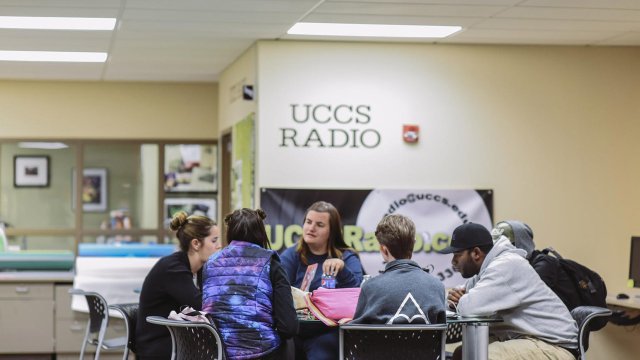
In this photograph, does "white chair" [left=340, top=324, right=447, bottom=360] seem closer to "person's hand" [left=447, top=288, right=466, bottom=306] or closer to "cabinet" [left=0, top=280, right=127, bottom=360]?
"person's hand" [left=447, top=288, right=466, bottom=306]

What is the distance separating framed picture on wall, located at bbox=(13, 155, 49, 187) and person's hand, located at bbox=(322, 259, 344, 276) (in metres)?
6.73

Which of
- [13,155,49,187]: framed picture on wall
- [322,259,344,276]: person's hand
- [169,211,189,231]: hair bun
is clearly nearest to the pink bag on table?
[322,259,344,276]: person's hand

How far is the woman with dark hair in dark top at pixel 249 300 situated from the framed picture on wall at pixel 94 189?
24.6 feet

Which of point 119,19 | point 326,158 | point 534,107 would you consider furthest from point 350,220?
point 119,19

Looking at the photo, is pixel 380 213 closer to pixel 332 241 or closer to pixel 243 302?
pixel 332 241

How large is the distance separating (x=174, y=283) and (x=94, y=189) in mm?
7015

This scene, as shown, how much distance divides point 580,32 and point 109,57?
4.15 m

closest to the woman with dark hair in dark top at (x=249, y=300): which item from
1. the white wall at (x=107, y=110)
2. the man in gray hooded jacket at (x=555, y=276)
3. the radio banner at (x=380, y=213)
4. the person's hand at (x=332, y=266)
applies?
the person's hand at (x=332, y=266)

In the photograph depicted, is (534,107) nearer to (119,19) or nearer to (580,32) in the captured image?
(580,32)

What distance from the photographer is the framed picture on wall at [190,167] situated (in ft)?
39.8

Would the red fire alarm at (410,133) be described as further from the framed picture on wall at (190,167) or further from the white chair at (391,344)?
the framed picture on wall at (190,167)

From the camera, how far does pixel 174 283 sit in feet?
17.7

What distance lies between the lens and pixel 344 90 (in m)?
8.29

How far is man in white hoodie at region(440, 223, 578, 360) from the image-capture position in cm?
518
